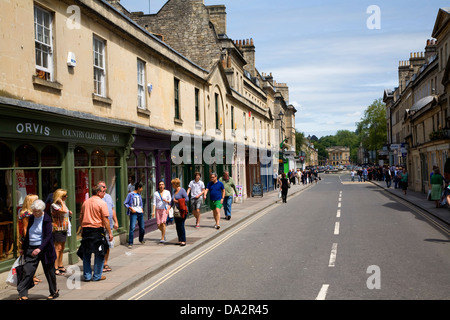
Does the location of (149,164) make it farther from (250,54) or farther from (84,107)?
(250,54)

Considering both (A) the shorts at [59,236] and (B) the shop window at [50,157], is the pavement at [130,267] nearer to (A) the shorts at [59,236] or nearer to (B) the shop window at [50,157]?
(A) the shorts at [59,236]

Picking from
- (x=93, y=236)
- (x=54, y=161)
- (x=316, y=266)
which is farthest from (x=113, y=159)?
(x=316, y=266)

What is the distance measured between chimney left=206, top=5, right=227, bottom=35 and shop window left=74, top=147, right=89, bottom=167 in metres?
25.2

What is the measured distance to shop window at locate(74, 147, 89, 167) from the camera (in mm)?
11094

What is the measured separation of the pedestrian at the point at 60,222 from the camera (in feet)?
30.1

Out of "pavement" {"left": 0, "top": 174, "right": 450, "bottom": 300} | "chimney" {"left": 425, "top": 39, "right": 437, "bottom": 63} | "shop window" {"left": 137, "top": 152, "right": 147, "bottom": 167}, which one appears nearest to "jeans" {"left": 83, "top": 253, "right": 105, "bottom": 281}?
"pavement" {"left": 0, "top": 174, "right": 450, "bottom": 300}

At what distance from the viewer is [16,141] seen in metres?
8.66

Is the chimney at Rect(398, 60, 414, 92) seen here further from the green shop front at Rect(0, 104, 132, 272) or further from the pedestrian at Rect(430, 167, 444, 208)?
the green shop front at Rect(0, 104, 132, 272)

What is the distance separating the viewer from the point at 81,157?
11.3 meters

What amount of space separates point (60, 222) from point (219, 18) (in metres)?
28.5
